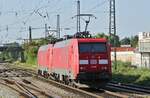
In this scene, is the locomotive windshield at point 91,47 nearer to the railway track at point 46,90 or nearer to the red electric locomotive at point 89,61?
the red electric locomotive at point 89,61

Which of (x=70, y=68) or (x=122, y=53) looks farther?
(x=122, y=53)

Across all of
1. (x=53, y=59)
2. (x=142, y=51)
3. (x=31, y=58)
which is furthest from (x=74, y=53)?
(x=31, y=58)

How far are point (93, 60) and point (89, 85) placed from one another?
4.68 ft

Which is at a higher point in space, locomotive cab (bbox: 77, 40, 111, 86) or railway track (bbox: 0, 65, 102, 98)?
locomotive cab (bbox: 77, 40, 111, 86)

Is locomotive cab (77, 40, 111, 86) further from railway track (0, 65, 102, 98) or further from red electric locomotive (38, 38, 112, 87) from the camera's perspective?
railway track (0, 65, 102, 98)

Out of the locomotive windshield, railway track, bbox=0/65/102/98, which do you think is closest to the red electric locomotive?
the locomotive windshield

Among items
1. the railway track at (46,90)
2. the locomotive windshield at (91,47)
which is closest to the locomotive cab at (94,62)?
the locomotive windshield at (91,47)

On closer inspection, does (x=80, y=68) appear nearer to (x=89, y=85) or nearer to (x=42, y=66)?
(x=89, y=85)

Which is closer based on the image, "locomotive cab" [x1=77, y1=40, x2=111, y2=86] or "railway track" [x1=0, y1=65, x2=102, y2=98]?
"railway track" [x1=0, y1=65, x2=102, y2=98]

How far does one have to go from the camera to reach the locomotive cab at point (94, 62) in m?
25.8

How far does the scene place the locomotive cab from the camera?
2580cm

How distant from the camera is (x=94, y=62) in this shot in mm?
26031

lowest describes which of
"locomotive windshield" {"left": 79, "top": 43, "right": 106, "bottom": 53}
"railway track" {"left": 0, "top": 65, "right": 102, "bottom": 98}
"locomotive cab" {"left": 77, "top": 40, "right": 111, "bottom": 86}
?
"railway track" {"left": 0, "top": 65, "right": 102, "bottom": 98}

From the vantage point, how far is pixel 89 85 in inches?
1044
